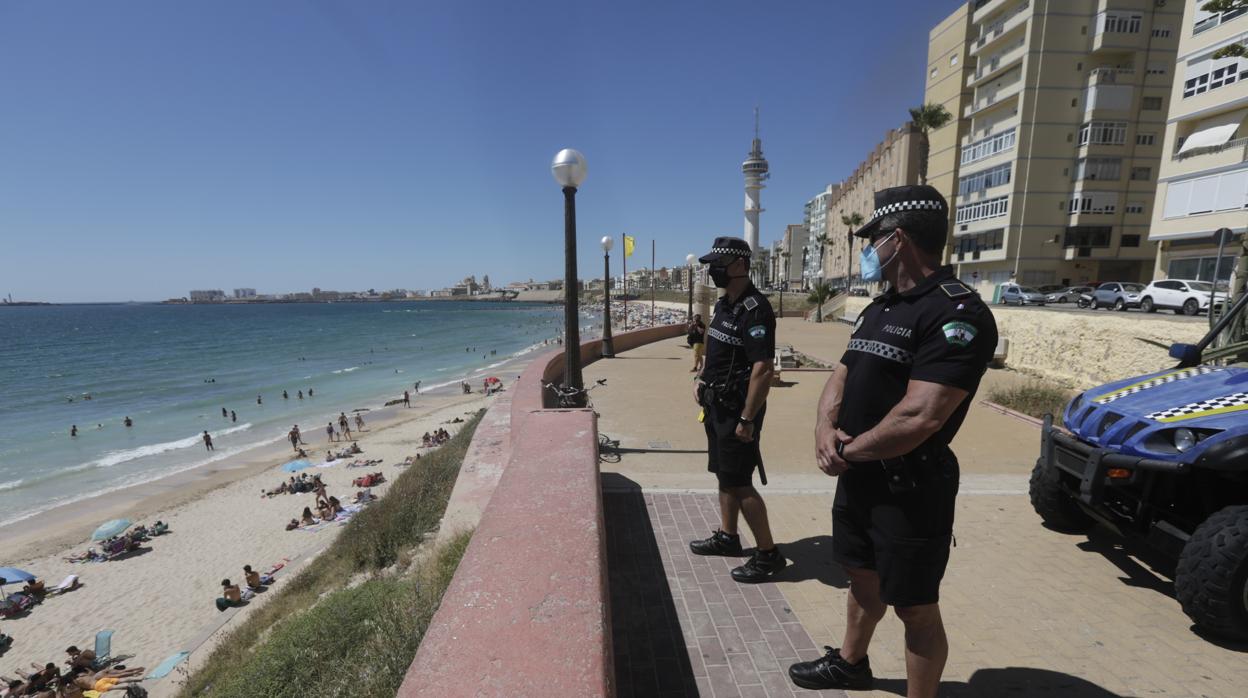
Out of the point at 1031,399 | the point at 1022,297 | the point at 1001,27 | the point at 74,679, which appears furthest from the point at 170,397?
the point at 1001,27

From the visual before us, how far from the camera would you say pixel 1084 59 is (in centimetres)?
3431

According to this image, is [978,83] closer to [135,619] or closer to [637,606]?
[637,606]

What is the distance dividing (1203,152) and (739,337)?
32533 mm

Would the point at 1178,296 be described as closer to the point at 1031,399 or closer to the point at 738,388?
the point at 1031,399

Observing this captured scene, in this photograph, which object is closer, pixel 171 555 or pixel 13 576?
pixel 13 576

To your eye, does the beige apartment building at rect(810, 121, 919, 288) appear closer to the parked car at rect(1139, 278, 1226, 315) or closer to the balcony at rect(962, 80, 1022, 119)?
the balcony at rect(962, 80, 1022, 119)

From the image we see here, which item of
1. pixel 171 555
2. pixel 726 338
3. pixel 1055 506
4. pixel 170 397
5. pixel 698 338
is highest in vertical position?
pixel 726 338

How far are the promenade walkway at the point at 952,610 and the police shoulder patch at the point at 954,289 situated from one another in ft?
6.06

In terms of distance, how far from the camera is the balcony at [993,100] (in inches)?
1405

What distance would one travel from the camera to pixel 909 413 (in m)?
1.75

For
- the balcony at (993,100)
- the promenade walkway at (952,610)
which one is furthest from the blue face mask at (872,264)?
the balcony at (993,100)

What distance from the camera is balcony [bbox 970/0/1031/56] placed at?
34969mm

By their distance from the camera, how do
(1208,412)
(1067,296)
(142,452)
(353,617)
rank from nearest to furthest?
(1208,412) → (353,617) → (142,452) → (1067,296)

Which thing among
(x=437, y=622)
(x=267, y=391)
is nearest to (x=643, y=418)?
(x=437, y=622)
